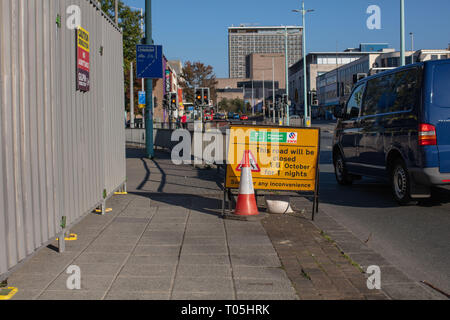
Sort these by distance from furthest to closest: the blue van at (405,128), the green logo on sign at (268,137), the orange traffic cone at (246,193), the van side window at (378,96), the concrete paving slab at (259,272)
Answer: the van side window at (378,96)
the blue van at (405,128)
the green logo on sign at (268,137)
the orange traffic cone at (246,193)
the concrete paving slab at (259,272)

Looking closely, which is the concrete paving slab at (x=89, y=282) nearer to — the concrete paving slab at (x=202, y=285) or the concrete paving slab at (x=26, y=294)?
the concrete paving slab at (x=26, y=294)

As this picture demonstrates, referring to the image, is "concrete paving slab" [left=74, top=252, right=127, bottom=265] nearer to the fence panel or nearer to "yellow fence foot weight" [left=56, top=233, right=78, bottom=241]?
the fence panel

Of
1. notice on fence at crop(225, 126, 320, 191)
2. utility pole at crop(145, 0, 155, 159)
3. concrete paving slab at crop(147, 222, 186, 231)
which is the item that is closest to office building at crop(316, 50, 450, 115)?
utility pole at crop(145, 0, 155, 159)

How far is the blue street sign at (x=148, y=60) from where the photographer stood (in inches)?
773

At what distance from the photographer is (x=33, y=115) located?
5.02 m

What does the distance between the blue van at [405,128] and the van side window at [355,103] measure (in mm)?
20

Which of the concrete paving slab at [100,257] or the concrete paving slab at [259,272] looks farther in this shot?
the concrete paving slab at [100,257]

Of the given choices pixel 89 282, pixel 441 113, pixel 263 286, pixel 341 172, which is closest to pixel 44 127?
pixel 89 282

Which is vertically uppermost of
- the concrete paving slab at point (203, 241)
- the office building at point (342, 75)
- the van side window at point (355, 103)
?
the office building at point (342, 75)

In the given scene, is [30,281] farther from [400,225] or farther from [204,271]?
[400,225]

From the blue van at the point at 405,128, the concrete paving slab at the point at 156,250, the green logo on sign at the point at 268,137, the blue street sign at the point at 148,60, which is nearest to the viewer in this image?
the concrete paving slab at the point at 156,250

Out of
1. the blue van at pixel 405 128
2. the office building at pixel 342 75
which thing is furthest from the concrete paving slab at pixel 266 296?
the office building at pixel 342 75

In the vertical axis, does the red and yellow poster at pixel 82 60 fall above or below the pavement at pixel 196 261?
above
